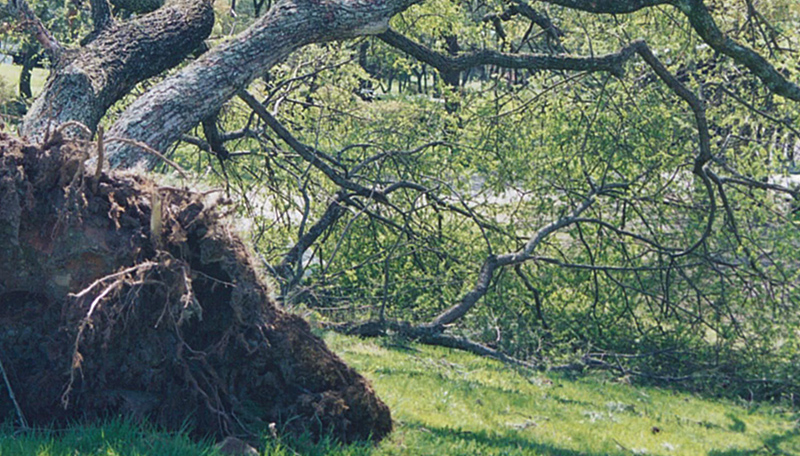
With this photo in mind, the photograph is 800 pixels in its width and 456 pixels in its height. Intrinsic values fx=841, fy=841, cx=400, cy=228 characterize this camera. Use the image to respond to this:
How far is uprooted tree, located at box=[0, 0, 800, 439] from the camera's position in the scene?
4047 millimetres

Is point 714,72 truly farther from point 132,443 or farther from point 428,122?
point 132,443

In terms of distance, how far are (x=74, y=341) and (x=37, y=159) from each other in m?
0.90

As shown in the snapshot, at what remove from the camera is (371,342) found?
9977 mm

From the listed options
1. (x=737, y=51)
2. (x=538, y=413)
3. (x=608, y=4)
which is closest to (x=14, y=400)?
(x=538, y=413)

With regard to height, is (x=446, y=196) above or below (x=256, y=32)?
below

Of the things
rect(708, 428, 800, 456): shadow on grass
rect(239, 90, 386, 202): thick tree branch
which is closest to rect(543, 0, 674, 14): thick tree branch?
rect(239, 90, 386, 202): thick tree branch

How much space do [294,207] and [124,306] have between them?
6.87 m

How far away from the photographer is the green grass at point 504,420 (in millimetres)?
3885

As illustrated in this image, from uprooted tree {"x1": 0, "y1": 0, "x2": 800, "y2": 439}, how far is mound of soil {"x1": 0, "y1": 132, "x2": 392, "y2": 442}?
0.4 inches

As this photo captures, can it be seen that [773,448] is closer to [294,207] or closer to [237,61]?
[294,207]

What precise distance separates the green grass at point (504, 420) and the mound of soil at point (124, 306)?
0.76ft

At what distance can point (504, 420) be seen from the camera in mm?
7008

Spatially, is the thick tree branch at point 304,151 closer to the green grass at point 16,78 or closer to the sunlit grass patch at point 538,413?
the sunlit grass patch at point 538,413

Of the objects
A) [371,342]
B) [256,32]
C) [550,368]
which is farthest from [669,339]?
[256,32]
